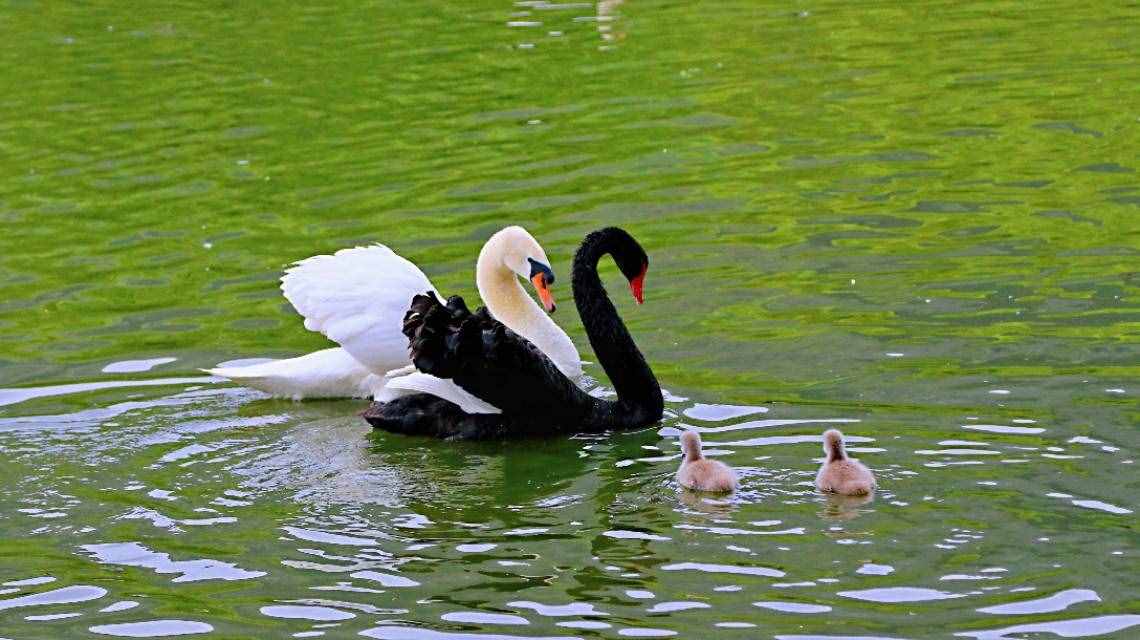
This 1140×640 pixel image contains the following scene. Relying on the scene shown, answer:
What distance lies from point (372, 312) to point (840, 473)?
2.86m

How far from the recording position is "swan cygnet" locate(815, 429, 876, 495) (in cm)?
702

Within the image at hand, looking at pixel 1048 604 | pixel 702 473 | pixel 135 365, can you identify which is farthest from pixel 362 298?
pixel 1048 604

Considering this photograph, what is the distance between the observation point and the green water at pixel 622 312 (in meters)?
6.55

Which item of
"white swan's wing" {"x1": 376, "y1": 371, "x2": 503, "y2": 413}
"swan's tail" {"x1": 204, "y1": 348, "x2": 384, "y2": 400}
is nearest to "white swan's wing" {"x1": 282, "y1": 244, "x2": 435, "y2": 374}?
"swan's tail" {"x1": 204, "y1": 348, "x2": 384, "y2": 400}

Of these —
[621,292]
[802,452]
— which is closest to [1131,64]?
[621,292]

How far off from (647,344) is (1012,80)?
22.9 feet

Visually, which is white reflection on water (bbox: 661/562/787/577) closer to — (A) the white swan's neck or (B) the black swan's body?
(B) the black swan's body

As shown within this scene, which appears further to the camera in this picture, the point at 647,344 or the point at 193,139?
the point at 193,139

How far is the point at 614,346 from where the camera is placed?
347 inches

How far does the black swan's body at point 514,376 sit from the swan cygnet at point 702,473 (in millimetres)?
1246

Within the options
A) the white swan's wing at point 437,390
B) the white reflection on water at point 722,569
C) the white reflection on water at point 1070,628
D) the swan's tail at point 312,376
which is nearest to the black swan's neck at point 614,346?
the white swan's wing at point 437,390

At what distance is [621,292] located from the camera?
11.2 meters

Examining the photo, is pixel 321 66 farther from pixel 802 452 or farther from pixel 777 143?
pixel 802 452

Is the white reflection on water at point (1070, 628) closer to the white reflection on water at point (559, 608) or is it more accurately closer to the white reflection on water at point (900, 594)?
the white reflection on water at point (900, 594)
